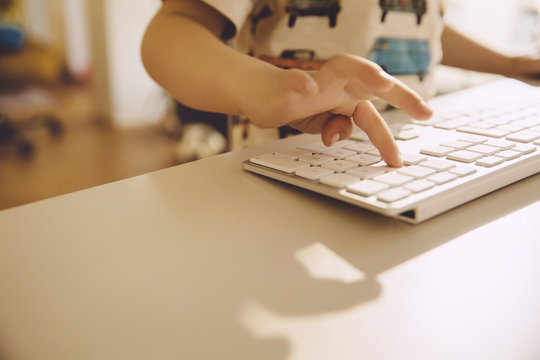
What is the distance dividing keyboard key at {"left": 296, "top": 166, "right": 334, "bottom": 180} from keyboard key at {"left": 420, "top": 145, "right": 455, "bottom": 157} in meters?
0.09

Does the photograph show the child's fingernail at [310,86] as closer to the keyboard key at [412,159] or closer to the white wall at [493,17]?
the keyboard key at [412,159]

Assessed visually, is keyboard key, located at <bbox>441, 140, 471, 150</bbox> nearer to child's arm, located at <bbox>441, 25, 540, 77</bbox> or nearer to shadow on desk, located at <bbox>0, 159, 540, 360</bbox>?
shadow on desk, located at <bbox>0, 159, 540, 360</bbox>

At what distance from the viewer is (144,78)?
9.52 ft

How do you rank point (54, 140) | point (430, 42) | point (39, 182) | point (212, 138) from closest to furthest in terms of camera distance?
point (430, 42), point (39, 182), point (212, 138), point (54, 140)

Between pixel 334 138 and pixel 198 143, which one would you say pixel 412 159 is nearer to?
pixel 334 138

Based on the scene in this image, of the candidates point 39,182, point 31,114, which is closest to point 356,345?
point 39,182

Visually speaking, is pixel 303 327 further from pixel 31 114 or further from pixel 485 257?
pixel 31 114

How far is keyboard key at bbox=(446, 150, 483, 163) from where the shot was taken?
348 mm

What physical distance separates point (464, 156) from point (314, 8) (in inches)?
12.8

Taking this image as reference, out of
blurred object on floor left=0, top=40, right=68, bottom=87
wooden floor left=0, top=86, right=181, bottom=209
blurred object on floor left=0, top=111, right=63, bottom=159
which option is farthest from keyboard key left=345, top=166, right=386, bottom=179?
blurred object on floor left=0, top=40, right=68, bottom=87

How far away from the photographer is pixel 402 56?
0.64 m

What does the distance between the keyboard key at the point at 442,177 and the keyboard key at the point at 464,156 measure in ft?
0.13

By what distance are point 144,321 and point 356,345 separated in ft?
0.31

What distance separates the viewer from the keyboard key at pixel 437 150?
36cm
